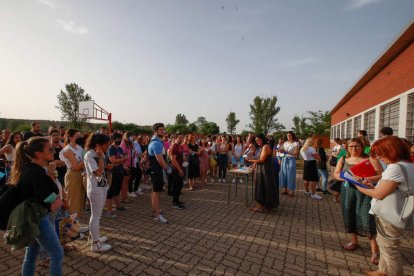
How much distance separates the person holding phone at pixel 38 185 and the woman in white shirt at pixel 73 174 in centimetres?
166

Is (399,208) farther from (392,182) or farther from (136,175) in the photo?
Answer: (136,175)

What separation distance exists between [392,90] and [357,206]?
7671 millimetres

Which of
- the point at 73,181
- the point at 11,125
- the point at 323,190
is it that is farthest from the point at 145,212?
the point at 11,125

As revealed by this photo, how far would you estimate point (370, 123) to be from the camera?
490 inches

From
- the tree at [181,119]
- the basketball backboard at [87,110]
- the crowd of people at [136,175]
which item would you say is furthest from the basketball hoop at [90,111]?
the tree at [181,119]

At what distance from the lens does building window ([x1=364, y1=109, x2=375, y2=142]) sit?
1184 centimetres

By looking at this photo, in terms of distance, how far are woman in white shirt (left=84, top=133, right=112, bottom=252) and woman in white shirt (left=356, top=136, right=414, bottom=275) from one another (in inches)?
142

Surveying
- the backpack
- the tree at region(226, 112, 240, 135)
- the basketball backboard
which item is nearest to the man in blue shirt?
the backpack

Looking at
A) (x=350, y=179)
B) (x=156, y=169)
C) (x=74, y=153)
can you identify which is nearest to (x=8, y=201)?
(x=74, y=153)

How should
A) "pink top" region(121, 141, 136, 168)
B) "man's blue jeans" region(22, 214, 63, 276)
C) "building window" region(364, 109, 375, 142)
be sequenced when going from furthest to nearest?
"building window" region(364, 109, 375, 142) → "pink top" region(121, 141, 136, 168) → "man's blue jeans" region(22, 214, 63, 276)

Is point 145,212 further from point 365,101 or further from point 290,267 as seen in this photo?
point 365,101

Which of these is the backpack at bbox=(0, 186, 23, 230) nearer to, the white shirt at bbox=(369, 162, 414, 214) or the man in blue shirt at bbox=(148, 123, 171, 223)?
the man in blue shirt at bbox=(148, 123, 171, 223)

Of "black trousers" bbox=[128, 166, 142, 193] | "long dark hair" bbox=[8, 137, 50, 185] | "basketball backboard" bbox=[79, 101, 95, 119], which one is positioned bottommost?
"black trousers" bbox=[128, 166, 142, 193]

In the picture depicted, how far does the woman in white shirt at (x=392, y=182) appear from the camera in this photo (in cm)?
257
